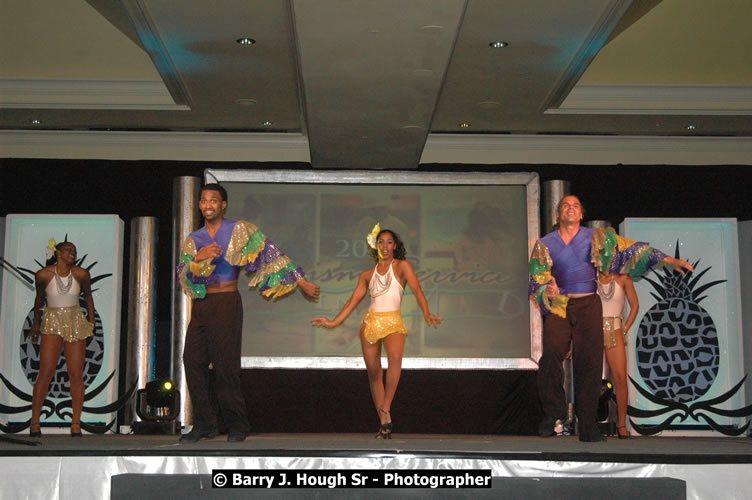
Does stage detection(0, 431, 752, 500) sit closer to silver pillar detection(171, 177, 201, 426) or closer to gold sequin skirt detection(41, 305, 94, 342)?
gold sequin skirt detection(41, 305, 94, 342)

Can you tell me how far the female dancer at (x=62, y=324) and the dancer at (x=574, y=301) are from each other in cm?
423

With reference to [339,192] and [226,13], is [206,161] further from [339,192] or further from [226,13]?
[226,13]

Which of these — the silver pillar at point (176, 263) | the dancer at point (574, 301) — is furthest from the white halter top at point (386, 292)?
the silver pillar at point (176, 263)

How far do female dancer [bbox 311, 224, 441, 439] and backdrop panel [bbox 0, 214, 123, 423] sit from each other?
302 centimetres

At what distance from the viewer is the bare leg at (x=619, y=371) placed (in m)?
7.11

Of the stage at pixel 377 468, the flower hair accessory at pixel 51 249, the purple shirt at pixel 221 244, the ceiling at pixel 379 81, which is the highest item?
the ceiling at pixel 379 81

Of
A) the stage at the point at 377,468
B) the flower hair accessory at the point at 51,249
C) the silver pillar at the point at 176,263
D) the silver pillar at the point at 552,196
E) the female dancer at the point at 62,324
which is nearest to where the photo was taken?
the stage at the point at 377,468

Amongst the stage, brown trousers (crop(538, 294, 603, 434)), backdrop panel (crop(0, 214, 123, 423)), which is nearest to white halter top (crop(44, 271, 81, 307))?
backdrop panel (crop(0, 214, 123, 423))

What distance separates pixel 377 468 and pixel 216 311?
5.78 ft

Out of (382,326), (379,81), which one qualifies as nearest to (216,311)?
(382,326)

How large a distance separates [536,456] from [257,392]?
446 centimetres

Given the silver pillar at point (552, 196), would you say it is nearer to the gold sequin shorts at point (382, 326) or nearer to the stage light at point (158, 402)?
the gold sequin shorts at point (382, 326)

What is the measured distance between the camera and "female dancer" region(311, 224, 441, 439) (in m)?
6.55

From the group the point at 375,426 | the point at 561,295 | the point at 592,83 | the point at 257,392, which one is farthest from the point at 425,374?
the point at 592,83
